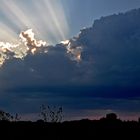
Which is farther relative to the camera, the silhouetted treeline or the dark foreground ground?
the silhouetted treeline

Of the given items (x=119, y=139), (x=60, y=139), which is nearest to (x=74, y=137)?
(x=60, y=139)

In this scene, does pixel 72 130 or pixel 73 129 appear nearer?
pixel 72 130

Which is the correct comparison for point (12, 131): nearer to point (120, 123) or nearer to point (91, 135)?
point (91, 135)

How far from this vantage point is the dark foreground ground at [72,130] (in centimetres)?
4091

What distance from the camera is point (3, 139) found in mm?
40375

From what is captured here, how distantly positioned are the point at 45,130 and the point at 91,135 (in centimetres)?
448

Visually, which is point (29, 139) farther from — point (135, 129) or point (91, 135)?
point (135, 129)

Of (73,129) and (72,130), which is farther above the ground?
(73,129)

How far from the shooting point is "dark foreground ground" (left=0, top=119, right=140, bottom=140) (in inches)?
1610

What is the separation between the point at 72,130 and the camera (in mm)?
42156

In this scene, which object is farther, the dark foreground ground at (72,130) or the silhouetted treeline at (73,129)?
the silhouetted treeline at (73,129)

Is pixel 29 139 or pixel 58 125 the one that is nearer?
pixel 29 139

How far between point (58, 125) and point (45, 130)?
67.2 inches

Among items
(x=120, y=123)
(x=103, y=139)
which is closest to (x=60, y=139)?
(x=103, y=139)
